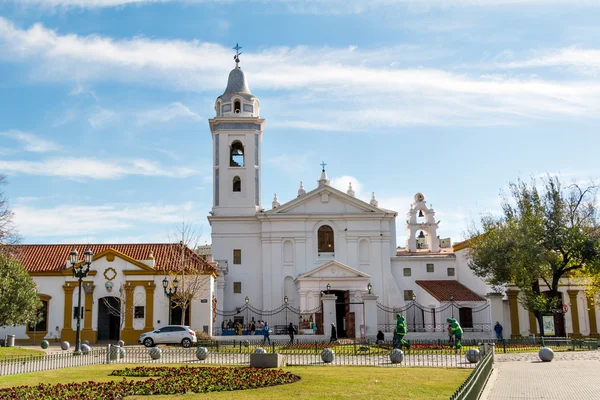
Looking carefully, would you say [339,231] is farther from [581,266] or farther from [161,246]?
[581,266]

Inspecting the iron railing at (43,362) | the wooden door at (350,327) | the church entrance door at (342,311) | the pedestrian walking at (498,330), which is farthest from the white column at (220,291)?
the iron railing at (43,362)

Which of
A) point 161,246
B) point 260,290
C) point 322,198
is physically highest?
point 322,198

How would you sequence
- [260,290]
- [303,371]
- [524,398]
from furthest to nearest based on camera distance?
[260,290]
[303,371]
[524,398]

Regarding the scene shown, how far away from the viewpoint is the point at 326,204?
4941 cm

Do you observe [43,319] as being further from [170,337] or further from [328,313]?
[328,313]

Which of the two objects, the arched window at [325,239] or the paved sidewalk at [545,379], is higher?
the arched window at [325,239]

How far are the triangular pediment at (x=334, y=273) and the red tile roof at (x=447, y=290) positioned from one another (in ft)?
18.1

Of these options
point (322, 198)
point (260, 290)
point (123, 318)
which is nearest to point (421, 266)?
point (322, 198)

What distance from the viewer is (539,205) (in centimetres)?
3709

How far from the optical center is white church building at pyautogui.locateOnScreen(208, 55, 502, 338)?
46.7 metres

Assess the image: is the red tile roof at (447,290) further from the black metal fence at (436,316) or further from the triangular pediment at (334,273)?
the triangular pediment at (334,273)

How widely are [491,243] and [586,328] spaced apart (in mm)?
11158

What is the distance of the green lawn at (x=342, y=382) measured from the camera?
1442 cm

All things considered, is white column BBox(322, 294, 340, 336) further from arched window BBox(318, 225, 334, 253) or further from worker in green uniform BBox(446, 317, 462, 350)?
arched window BBox(318, 225, 334, 253)
